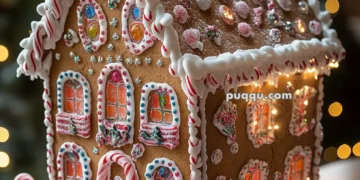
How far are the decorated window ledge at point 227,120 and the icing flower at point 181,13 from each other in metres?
0.46

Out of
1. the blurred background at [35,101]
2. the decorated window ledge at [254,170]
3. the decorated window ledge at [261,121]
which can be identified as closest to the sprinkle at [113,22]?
the decorated window ledge at [261,121]

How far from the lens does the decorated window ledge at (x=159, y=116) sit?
2.77m

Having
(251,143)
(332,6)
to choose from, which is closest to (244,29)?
(251,143)

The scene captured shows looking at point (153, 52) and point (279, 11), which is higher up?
point (279, 11)

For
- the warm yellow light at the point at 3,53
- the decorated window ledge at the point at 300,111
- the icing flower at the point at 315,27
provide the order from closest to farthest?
the decorated window ledge at the point at 300,111
the icing flower at the point at 315,27
the warm yellow light at the point at 3,53

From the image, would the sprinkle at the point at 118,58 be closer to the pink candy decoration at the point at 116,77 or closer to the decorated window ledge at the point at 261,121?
the pink candy decoration at the point at 116,77

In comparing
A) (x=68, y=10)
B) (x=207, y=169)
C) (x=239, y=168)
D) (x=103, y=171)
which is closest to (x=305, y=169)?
(x=239, y=168)

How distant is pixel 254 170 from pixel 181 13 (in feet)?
3.41

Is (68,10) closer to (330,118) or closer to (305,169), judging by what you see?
(305,169)

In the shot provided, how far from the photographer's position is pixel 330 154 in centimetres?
451

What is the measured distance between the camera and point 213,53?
2.82 meters

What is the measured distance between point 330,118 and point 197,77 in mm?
2183

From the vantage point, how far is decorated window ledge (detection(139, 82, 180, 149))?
9.08 feet

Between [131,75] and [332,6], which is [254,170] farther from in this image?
[332,6]
